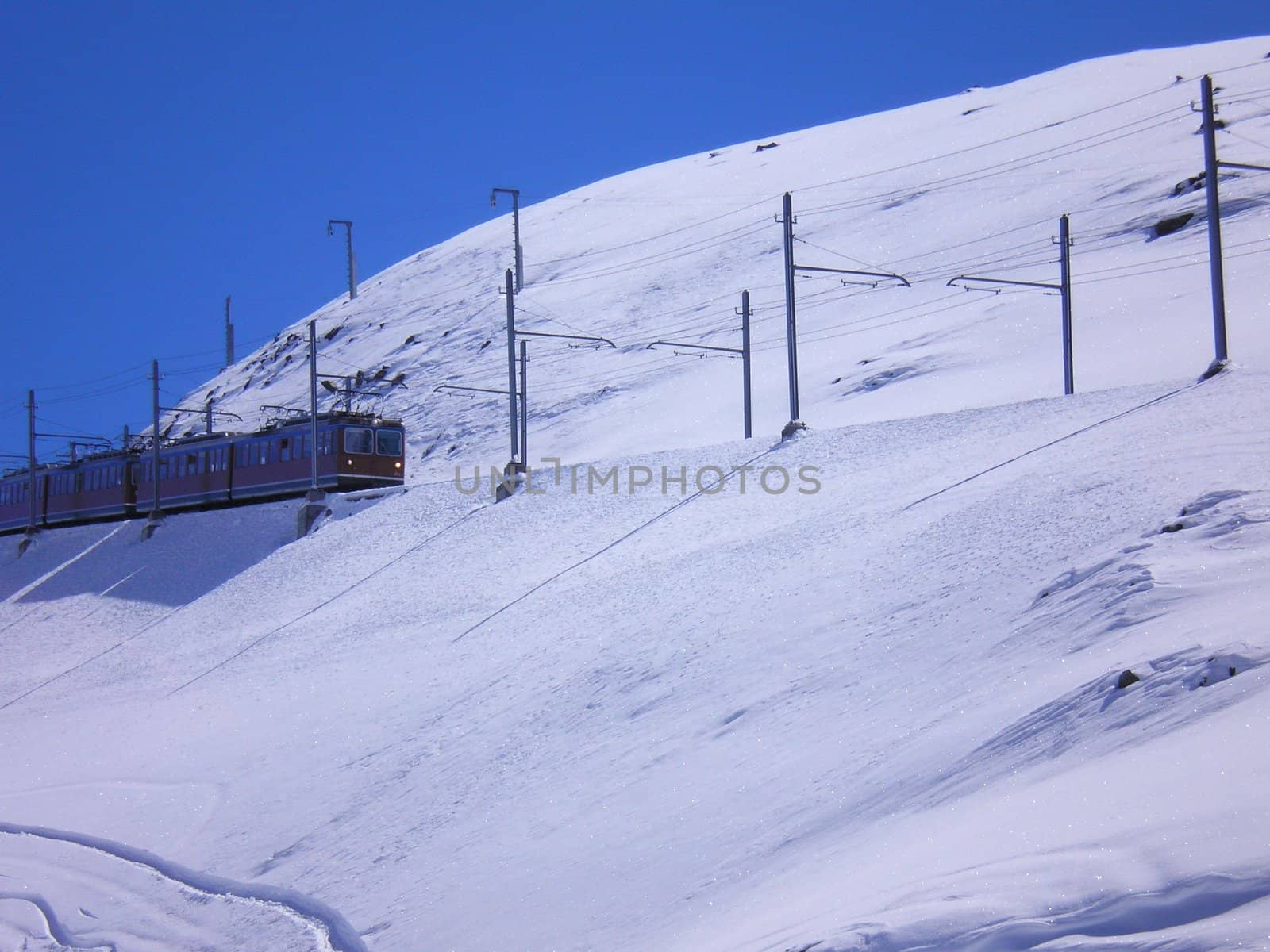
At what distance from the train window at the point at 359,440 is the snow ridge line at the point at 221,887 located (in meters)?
22.8

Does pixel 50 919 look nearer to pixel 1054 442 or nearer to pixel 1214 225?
pixel 1054 442

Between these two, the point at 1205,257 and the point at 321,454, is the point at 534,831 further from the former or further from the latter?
the point at 1205,257

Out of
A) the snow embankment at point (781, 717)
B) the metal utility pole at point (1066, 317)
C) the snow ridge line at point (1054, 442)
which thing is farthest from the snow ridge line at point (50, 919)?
the metal utility pole at point (1066, 317)

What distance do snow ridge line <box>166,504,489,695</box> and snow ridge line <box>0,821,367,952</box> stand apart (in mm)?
7686

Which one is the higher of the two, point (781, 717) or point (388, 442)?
point (388, 442)

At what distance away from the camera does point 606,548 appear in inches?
930

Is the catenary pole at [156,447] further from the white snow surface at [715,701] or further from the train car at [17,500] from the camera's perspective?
the train car at [17,500]

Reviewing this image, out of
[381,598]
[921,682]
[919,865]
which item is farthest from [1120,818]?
[381,598]

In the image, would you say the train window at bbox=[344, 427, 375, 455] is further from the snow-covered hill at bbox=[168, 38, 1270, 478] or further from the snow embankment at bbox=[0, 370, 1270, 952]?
the snow embankment at bbox=[0, 370, 1270, 952]

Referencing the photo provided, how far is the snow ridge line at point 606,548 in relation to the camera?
2156 cm

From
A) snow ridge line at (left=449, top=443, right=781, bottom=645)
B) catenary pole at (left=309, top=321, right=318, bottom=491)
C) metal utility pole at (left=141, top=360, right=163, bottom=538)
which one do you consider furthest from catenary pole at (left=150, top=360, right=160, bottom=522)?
snow ridge line at (left=449, top=443, right=781, bottom=645)

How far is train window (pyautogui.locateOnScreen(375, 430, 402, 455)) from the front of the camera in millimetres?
40919

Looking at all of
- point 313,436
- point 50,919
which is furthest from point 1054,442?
point 313,436

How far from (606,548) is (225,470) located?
2348cm
